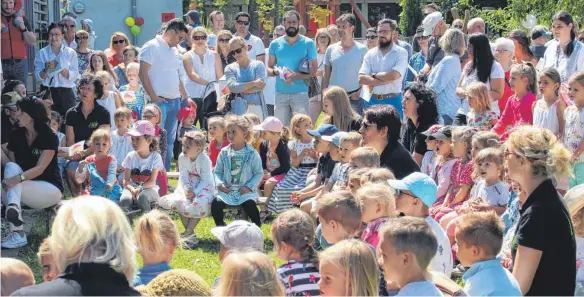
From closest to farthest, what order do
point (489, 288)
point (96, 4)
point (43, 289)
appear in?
point (43, 289)
point (489, 288)
point (96, 4)

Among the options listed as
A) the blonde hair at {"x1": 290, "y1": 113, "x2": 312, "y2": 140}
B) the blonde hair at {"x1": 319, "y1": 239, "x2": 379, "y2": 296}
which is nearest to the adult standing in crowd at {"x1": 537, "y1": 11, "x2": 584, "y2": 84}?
the blonde hair at {"x1": 290, "y1": 113, "x2": 312, "y2": 140}

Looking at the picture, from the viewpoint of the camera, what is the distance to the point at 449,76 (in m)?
9.45

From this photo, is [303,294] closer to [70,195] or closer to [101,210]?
[101,210]

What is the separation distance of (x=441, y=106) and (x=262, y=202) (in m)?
2.48

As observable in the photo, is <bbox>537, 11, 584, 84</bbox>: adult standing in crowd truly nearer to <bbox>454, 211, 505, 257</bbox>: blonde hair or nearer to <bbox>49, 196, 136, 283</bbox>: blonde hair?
<bbox>454, 211, 505, 257</bbox>: blonde hair

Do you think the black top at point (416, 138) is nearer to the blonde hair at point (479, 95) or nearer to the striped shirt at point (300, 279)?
the blonde hair at point (479, 95)

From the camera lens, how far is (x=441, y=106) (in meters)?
9.55

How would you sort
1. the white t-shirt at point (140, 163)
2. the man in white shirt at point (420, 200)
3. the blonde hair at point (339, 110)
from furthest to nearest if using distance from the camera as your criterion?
the blonde hair at point (339, 110)
the white t-shirt at point (140, 163)
the man in white shirt at point (420, 200)

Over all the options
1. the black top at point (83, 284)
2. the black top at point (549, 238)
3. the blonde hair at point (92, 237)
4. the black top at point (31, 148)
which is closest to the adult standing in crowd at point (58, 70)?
the black top at point (31, 148)

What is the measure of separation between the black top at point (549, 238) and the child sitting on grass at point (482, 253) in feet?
0.42

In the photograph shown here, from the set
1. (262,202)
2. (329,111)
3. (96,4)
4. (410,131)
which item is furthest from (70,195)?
(96,4)

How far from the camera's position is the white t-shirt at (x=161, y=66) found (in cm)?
1088

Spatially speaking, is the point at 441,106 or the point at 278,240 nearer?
the point at 278,240

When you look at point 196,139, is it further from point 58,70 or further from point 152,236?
point 58,70
